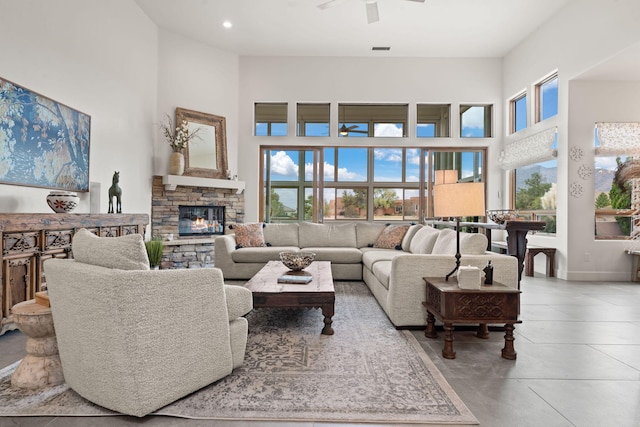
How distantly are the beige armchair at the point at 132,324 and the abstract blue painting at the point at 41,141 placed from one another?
80.8 inches

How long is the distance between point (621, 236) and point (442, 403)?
535cm

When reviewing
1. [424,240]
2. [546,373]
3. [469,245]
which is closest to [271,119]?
[424,240]

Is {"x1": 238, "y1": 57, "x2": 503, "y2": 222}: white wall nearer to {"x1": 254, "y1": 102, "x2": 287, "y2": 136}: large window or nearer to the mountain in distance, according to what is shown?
{"x1": 254, "y1": 102, "x2": 287, "y2": 136}: large window

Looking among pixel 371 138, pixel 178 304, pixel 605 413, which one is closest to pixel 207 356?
pixel 178 304

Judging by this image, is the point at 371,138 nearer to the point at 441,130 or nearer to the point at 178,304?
the point at 441,130

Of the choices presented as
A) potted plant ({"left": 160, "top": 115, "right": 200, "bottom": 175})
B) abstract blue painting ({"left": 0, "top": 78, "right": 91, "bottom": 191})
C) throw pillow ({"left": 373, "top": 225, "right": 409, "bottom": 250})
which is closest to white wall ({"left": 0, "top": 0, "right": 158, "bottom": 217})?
abstract blue painting ({"left": 0, "top": 78, "right": 91, "bottom": 191})

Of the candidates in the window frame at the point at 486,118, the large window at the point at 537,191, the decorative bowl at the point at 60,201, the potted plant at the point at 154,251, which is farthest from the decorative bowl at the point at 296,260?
the window frame at the point at 486,118

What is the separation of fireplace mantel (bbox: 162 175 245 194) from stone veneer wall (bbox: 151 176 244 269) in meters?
0.19

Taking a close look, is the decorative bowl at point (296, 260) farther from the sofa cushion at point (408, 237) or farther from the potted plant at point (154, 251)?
the potted plant at point (154, 251)

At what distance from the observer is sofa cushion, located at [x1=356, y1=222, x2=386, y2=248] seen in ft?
18.2

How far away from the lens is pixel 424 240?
13.5 ft

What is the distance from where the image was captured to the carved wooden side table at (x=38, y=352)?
1849 millimetres

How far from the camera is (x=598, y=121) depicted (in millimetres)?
5195

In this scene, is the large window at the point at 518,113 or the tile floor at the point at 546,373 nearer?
the tile floor at the point at 546,373
